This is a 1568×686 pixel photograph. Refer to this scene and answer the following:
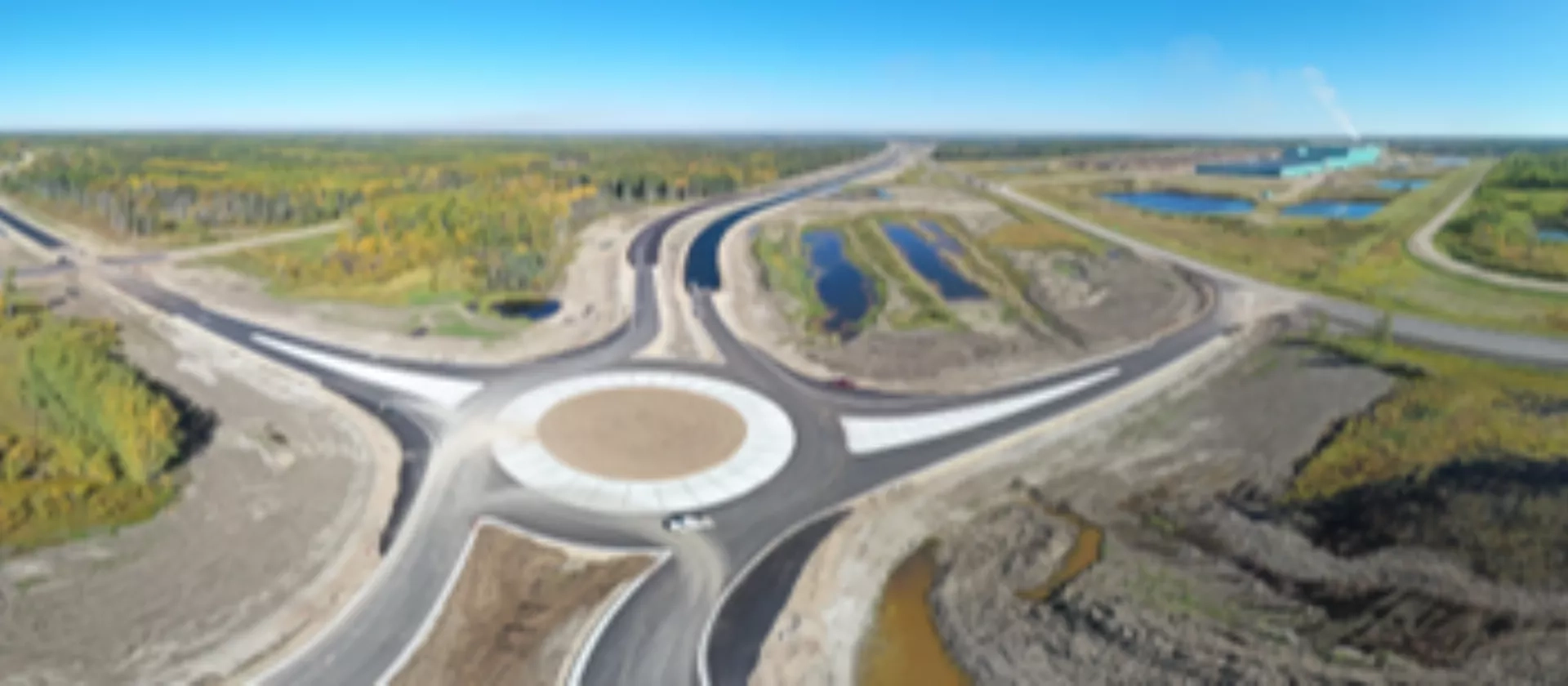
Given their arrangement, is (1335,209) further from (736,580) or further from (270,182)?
(270,182)

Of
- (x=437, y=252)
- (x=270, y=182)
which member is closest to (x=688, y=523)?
(x=437, y=252)

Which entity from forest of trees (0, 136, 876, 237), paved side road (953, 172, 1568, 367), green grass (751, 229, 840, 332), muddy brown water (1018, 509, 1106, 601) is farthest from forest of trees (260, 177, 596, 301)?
paved side road (953, 172, 1568, 367)

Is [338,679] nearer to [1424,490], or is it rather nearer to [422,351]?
[422,351]

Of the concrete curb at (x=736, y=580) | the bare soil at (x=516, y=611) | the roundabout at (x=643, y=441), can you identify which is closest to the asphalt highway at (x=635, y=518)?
the concrete curb at (x=736, y=580)

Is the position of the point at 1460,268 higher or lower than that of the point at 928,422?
higher

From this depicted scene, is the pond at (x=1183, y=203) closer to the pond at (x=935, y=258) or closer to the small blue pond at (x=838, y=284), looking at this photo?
the pond at (x=935, y=258)

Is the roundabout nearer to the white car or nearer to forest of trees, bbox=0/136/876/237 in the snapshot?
the white car

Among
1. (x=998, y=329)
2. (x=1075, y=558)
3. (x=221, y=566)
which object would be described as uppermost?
(x=998, y=329)
